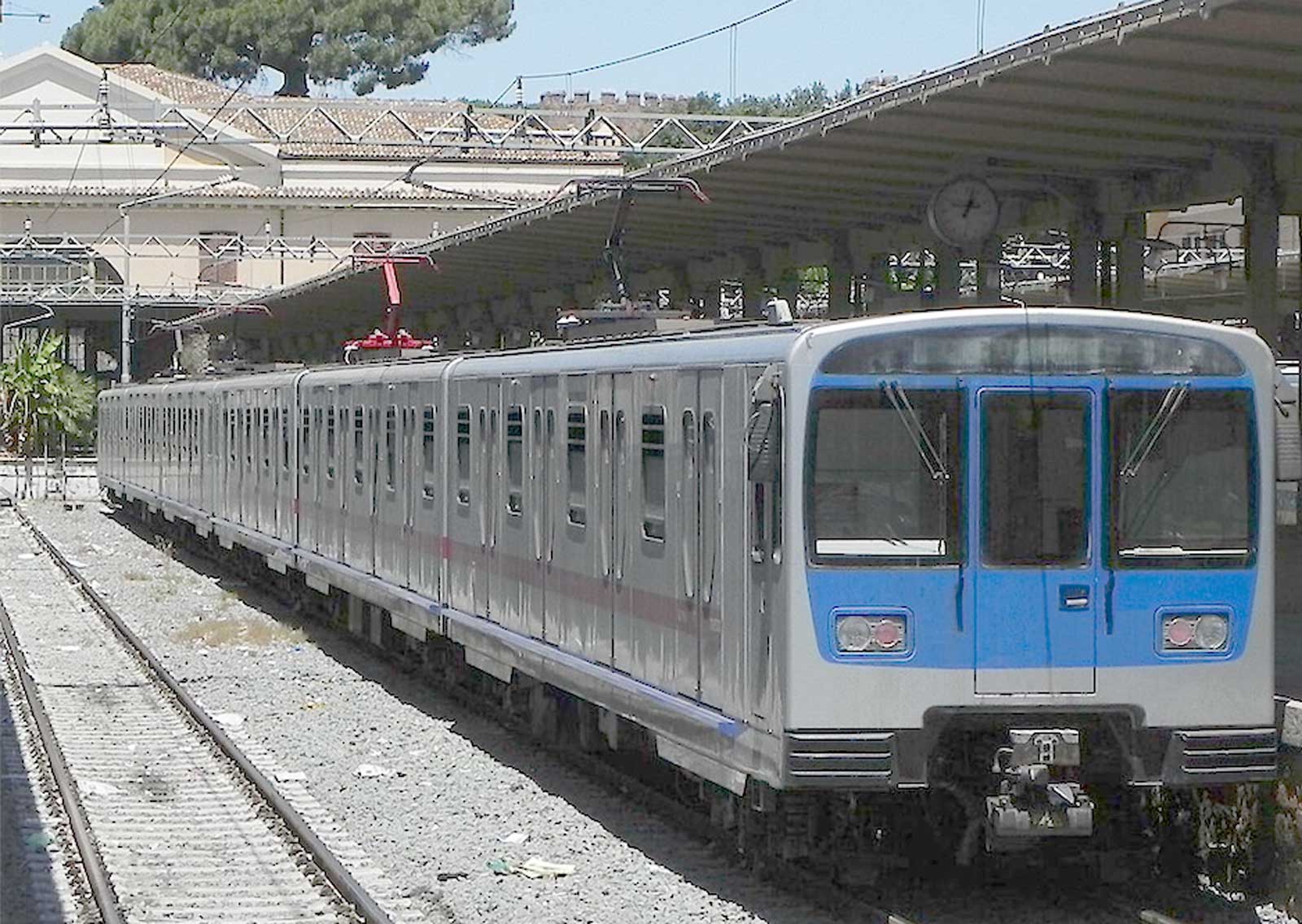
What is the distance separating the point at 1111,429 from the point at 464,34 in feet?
299

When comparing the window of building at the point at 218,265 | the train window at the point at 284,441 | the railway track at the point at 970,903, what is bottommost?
the railway track at the point at 970,903

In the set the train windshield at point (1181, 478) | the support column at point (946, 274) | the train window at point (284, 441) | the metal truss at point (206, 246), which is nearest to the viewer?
the train windshield at point (1181, 478)

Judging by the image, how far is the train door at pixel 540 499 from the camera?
46.2ft

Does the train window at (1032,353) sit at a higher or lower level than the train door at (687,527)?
higher

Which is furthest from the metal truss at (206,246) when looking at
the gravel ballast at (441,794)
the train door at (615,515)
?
the train door at (615,515)

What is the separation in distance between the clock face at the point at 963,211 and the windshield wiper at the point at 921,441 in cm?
809

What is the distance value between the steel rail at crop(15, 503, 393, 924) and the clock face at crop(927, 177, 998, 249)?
242 inches

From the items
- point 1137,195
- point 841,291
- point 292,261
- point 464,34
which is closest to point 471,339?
point 841,291

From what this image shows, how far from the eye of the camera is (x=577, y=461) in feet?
44.2

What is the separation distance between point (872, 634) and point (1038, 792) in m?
0.89

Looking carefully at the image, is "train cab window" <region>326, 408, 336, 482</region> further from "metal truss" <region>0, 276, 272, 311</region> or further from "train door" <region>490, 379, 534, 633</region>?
"metal truss" <region>0, 276, 272, 311</region>

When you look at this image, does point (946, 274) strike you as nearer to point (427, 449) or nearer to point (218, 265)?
point (427, 449)

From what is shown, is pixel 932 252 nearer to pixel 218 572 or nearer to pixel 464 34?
pixel 218 572

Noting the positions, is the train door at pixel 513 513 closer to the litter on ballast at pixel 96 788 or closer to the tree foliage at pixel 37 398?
the litter on ballast at pixel 96 788
